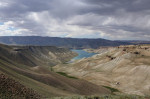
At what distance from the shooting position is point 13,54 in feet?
474

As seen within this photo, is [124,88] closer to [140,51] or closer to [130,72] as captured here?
[130,72]

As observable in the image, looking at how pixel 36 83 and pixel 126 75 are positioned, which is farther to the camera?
pixel 126 75

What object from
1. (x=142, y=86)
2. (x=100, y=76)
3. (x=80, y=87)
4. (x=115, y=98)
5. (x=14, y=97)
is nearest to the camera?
(x=115, y=98)

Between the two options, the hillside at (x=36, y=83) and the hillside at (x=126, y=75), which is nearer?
the hillside at (x=36, y=83)

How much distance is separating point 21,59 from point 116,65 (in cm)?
10026

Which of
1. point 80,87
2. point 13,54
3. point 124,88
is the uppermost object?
point 13,54

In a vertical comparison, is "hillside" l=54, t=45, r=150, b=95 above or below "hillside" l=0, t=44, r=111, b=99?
below

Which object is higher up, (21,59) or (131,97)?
(131,97)

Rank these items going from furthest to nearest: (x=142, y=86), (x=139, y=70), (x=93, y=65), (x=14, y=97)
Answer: (x=93, y=65)
(x=139, y=70)
(x=142, y=86)
(x=14, y=97)

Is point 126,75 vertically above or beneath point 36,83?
beneath

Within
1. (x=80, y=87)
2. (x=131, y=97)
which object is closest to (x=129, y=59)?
(x=80, y=87)

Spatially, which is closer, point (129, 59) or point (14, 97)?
point (14, 97)

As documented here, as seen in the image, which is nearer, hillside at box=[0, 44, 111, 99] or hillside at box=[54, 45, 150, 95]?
hillside at box=[0, 44, 111, 99]

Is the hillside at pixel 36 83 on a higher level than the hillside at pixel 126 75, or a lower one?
higher
